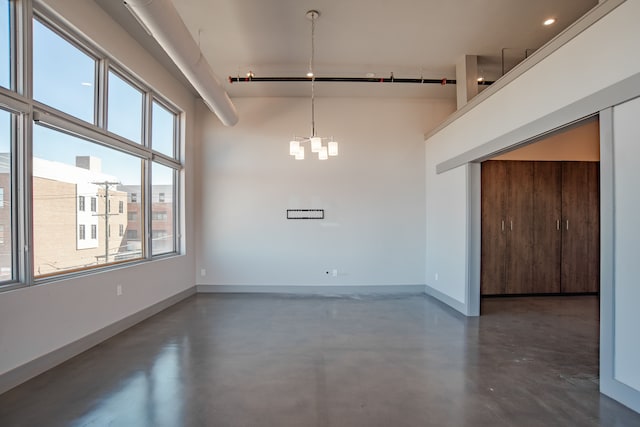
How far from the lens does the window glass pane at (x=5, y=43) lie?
8.44 feet

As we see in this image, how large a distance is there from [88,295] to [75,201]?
1.03 m

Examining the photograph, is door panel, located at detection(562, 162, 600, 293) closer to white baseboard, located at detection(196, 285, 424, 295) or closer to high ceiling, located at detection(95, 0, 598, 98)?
high ceiling, located at detection(95, 0, 598, 98)

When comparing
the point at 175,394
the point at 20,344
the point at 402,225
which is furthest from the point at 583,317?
the point at 20,344

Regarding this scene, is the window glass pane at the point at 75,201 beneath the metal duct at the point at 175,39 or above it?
beneath

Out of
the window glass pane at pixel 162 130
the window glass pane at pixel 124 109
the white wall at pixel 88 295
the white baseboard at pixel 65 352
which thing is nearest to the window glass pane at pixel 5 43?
the white wall at pixel 88 295

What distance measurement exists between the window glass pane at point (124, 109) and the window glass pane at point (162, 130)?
0.32m

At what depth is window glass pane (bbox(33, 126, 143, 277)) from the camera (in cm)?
295

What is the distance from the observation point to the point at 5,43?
2613 mm

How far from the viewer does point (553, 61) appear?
2.96m

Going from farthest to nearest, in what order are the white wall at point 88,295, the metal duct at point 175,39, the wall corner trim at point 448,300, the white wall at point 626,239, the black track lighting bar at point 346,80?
the black track lighting bar at point 346,80 → the wall corner trim at point 448,300 → the white wall at point 88,295 → the metal duct at point 175,39 → the white wall at point 626,239

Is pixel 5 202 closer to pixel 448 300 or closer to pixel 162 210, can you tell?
pixel 162 210

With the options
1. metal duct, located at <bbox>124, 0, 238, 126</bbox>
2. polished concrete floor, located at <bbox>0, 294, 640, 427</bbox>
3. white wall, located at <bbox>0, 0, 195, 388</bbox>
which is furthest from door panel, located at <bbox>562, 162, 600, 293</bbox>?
white wall, located at <bbox>0, 0, 195, 388</bbox>

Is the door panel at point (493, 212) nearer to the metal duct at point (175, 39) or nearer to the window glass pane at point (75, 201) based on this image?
the metal duct at point (175, 39)

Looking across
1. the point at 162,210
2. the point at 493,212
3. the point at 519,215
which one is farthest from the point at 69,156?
the point at 519,215
